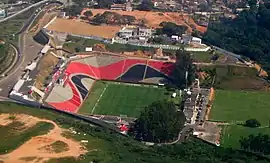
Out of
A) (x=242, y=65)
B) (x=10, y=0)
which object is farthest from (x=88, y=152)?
(x=10, y=0)

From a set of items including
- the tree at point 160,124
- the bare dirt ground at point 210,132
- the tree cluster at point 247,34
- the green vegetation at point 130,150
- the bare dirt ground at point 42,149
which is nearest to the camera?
the bare dirt ground at point 42,149

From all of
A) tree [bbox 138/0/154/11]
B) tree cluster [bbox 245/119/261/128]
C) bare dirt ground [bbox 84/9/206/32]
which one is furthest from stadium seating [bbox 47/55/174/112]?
tree [bbox 138/0/154/11]

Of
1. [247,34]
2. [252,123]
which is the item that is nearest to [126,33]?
[247,34]

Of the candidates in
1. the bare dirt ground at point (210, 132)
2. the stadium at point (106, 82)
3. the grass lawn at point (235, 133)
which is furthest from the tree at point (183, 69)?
the grass lawn at point (235, 133)

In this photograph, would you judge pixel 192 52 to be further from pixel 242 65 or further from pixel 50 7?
pixel 50 7

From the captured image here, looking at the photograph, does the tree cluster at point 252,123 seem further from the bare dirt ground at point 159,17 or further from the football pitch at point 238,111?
the bare dirt ground at point 159,17
